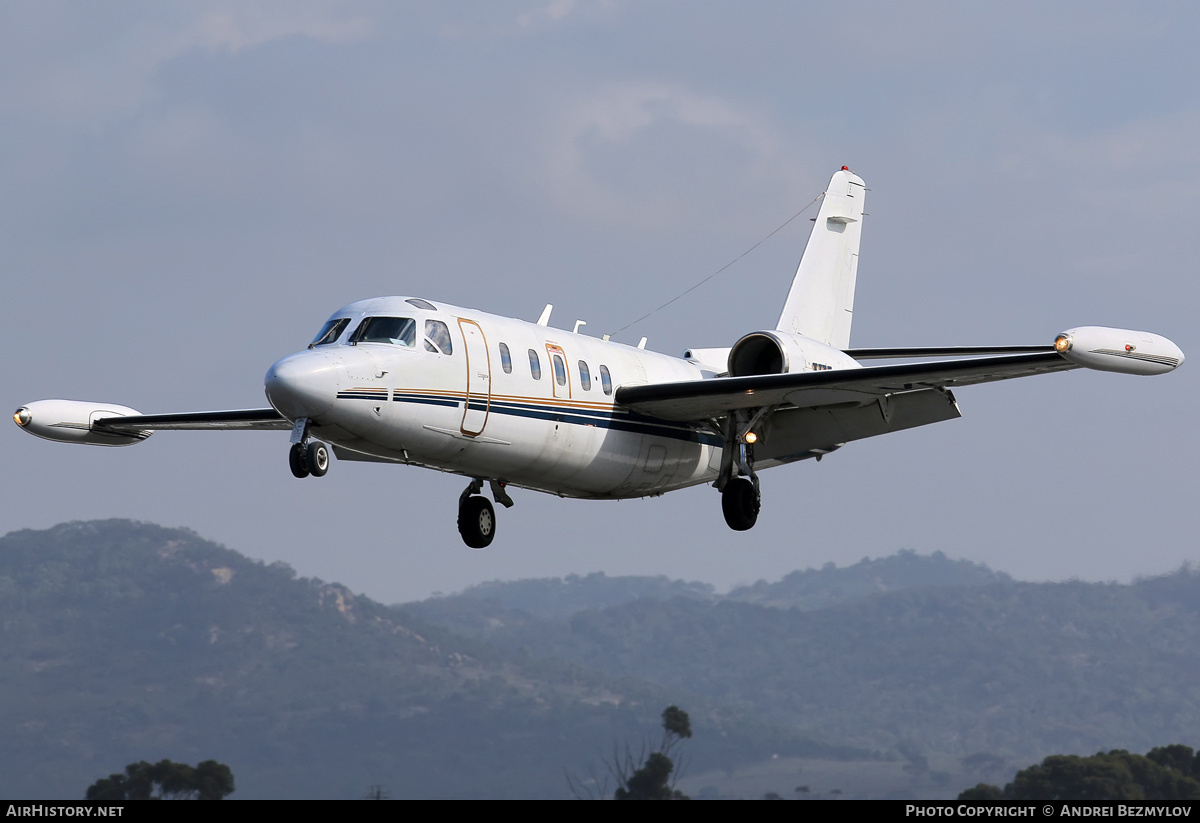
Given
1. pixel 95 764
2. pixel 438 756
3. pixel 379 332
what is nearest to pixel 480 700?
pixel 438 756

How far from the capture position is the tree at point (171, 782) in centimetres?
5356

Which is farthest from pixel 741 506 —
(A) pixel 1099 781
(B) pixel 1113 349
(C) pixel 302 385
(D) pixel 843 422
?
(A) pixel 1099 781

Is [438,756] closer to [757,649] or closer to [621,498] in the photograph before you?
[621,498]

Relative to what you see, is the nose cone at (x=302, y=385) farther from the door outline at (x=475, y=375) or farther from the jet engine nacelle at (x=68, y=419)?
the jet engine nacelle at (x=68, y=419)

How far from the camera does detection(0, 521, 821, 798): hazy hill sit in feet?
252

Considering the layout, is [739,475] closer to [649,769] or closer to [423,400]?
[423,400]

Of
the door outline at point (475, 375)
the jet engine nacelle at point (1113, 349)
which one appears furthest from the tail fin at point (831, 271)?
the jet engine nacelle at point (1113, 349)

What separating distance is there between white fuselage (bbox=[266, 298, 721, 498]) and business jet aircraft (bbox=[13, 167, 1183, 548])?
3 centimetres

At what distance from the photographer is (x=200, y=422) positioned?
27.0 metres

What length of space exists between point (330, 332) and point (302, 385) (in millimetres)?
2017

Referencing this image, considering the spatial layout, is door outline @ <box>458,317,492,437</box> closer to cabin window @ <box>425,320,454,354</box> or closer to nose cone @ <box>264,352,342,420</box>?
cabin window @ <box>425,320,454,354</box>

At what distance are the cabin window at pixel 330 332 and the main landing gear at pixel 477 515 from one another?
4700mm

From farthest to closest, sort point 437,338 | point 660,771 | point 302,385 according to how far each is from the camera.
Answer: point 660,771
point 437,338
point 302,385

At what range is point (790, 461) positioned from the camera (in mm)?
27719
